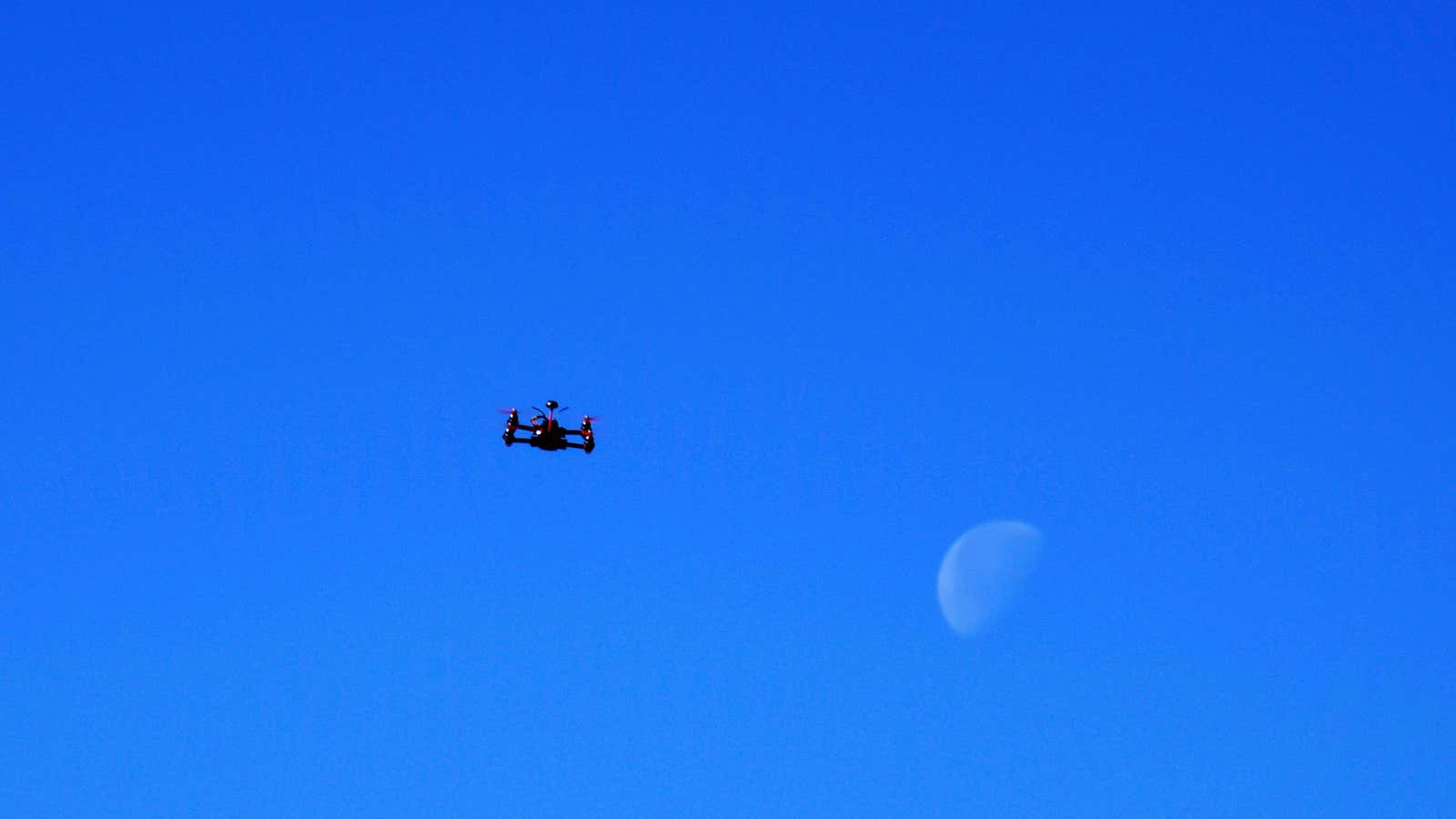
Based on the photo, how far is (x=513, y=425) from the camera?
4747 inches

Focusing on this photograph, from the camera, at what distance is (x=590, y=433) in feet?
401

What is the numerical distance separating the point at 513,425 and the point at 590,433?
13.9 feet
